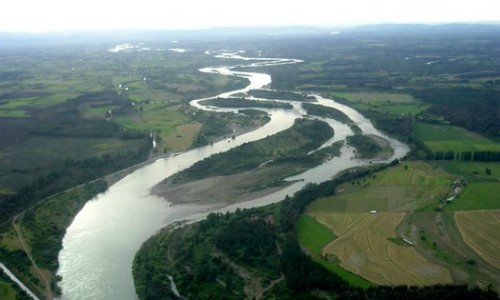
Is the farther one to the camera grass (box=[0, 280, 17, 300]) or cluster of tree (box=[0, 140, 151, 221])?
cluster of tree (box=[0, 140, 151, 221])

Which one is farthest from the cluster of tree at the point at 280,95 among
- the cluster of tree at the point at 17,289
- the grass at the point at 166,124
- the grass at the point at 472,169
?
the cluster of tree at the point at 17,289

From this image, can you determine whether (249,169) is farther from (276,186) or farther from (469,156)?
(469,156)

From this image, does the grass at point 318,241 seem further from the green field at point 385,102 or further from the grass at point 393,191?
the green field at point 385,102

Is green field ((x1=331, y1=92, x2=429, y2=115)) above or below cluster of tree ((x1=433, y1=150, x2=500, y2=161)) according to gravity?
above

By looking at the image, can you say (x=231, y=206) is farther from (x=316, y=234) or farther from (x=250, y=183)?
(x=316, y=234)

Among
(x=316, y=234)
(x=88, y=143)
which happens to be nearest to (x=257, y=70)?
(x=88, y=143)

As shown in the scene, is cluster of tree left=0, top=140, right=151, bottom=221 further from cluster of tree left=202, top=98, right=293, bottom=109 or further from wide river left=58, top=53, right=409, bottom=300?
cluster of tree left=202, top=98, right=293, bottom=109

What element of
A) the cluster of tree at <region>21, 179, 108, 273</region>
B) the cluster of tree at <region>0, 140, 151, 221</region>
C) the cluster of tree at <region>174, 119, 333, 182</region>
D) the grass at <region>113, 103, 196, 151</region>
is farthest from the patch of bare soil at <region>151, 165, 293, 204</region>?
the grass at <region>113, 103, 196, 151</region>

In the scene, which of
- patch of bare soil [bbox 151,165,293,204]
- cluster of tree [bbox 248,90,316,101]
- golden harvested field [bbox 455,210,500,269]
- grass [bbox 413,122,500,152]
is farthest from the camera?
cluster of tree [bbox 248,90,316,101]
